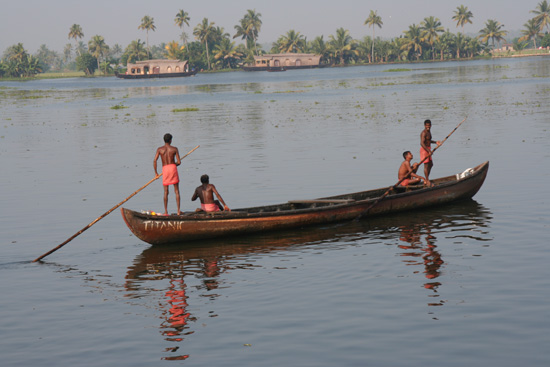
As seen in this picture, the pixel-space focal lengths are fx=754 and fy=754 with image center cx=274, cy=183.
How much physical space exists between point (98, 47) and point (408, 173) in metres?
180

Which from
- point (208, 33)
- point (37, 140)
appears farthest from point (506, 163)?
point (208, 33)

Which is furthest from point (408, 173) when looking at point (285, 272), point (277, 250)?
point (285, 272)

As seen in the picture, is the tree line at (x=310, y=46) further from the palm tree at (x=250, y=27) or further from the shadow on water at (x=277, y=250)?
the shadow on water at (x=277, y=250)

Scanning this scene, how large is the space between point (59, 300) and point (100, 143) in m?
22.8

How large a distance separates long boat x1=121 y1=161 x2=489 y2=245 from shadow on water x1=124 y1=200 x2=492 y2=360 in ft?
0.67

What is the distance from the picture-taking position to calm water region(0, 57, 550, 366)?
30.4 ft

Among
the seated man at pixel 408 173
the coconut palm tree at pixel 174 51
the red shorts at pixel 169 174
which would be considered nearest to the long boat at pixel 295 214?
the seated man at pixel 408 173

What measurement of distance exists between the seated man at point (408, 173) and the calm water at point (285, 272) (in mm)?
928

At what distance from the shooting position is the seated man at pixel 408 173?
1772 centimetres

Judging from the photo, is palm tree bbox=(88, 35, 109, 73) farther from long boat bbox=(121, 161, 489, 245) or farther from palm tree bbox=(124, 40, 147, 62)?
long boat bbox=(121, 161, 489, 245)

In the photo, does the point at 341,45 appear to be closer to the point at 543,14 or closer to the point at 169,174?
the point at 543,14

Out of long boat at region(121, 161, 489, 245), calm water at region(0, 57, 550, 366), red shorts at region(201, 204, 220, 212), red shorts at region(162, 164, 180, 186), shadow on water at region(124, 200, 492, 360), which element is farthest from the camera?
red shorts at region(162, 164, 180, 186)

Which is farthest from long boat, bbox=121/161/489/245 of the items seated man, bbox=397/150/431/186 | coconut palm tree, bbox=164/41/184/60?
coconut palm tree, bbox=164/41/184/60

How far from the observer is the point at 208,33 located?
598 ft
